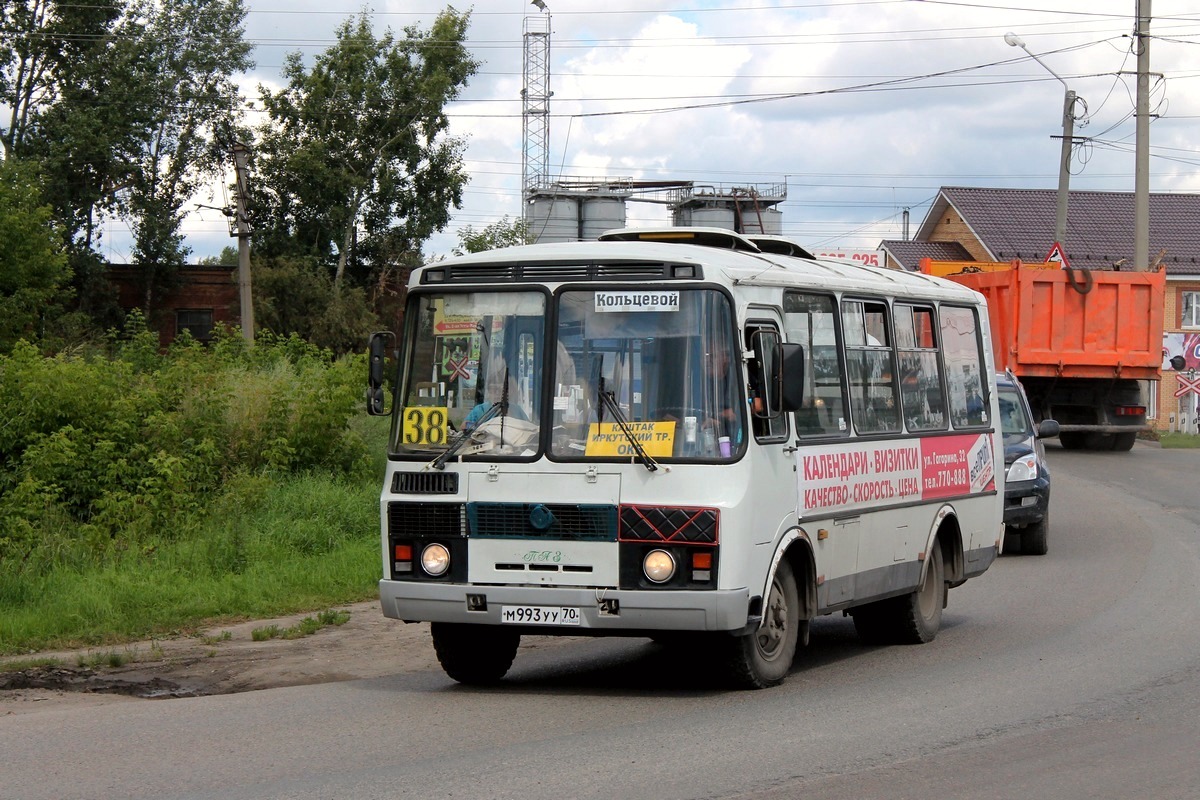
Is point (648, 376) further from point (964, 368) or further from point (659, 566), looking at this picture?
point (964, 368)

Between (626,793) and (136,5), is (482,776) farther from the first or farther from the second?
(136,5)

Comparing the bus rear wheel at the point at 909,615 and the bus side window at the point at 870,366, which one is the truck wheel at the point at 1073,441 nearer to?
the bus rear wheel at the point at 909,615

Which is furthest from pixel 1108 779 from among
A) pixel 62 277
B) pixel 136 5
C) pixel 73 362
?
pixel 136 5

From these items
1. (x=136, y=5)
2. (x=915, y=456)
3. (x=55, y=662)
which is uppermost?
(x=136, y=5)

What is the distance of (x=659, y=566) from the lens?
8.32 meters

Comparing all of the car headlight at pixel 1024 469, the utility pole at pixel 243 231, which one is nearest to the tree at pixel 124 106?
the utility pole at pixel 243 231

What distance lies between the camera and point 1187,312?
55.0 m

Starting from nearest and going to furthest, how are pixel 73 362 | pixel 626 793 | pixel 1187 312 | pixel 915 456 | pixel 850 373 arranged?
1. pixel 626 793
2. pixel 850 373
3. pixel 915 456
4. pixel 73 362
5. pixel 1187 312

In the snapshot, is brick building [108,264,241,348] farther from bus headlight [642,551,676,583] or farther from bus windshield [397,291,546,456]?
bus headlight [642,551,676,583]

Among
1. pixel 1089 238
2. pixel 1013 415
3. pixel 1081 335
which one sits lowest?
pixel 1013 415

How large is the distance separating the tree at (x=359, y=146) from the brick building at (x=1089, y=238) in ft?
56.9

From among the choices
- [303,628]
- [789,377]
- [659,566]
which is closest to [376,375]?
[659,566]

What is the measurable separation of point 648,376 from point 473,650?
85.0 inches

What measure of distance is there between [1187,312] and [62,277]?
38982mm
